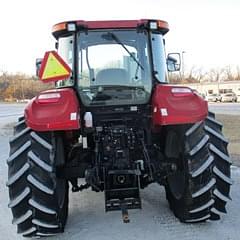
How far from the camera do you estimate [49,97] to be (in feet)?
16.5

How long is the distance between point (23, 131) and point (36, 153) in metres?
Answer: 0.39

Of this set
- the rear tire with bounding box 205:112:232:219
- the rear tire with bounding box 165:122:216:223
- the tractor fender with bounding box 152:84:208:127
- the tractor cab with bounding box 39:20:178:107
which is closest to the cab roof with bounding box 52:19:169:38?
the tractor cab with bounding box 39:20:178:107

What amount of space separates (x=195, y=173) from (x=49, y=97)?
176 cm

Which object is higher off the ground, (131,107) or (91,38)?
(91,38)

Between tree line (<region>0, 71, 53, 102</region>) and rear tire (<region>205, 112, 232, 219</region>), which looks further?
tree line (<region>0, 71, 53, 102</region>)

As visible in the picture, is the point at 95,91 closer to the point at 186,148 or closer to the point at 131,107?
the point at 131,107

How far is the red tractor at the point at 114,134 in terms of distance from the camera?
494 cm

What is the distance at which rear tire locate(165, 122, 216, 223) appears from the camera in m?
5.05

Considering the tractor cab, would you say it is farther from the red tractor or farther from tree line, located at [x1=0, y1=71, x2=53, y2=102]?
tree line, located at [x1=0, y1=71, x2=53, y2=102]

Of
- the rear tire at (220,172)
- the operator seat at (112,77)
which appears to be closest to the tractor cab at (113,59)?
the operator seat at (112,77)

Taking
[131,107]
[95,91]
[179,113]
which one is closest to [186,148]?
[179,113]

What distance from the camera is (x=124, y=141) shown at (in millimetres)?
5277

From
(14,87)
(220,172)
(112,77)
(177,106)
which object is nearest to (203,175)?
(220,172)

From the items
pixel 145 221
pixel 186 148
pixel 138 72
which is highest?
pixel 138 72
